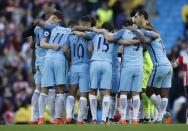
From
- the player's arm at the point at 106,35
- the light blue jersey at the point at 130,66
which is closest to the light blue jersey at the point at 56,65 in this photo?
the player's arm at the point at 106,35

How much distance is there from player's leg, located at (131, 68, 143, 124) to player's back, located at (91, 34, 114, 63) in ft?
2.10

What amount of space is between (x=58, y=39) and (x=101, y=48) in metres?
1.00

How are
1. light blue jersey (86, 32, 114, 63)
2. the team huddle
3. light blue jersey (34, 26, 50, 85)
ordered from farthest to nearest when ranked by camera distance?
1. light blue jersey (34, 26, 50, 85)
2. light blue jersey (86, 32, 114, 63)
3. the team huddle

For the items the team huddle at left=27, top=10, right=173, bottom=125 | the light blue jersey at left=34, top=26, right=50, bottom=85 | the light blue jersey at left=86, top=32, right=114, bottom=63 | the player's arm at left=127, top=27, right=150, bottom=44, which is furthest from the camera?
the light blue jersey at left=34, top=26, right=50, bottom=85

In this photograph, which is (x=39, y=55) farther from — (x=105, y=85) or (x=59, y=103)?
(x=105, y=85)

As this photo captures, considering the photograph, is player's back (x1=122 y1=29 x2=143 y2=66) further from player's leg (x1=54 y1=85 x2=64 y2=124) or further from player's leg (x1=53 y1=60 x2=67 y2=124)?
player's leg (x1=54 y1=85 x2=64 y2=124)

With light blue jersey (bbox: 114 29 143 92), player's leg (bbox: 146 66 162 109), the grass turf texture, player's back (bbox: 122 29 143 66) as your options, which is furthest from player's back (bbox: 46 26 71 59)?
the grass turf texture

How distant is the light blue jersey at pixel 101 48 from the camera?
2627 centimetres

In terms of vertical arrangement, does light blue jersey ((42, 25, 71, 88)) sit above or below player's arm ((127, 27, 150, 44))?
below

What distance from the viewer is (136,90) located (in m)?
26.1

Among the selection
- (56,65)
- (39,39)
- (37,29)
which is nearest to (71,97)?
(56,65)

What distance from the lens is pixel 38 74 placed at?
27.2 metres

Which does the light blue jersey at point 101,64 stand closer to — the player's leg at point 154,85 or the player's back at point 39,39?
the player's leg at point 154,85

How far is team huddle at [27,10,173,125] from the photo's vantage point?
85.8 ft
